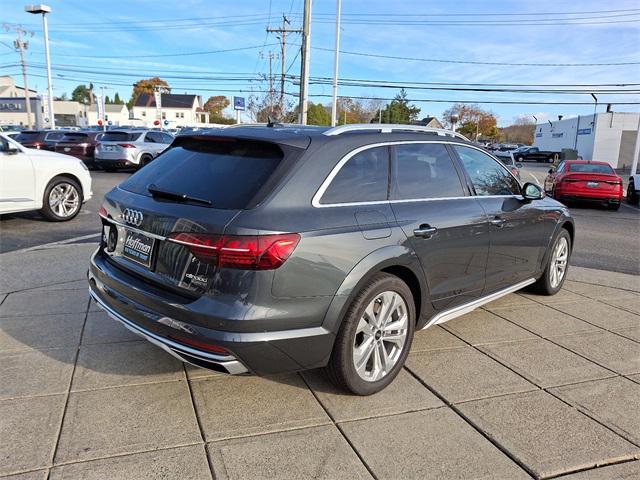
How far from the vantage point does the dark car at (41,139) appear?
19.6m

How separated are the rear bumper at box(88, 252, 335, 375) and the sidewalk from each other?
0.40 m

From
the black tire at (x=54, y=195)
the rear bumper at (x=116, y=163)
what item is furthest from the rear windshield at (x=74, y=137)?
the black tire at (x=54, y=195)

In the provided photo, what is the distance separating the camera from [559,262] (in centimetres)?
569

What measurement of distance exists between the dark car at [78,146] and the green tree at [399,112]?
216 ft

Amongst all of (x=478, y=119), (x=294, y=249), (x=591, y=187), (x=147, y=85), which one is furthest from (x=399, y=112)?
(x=294, y=249)

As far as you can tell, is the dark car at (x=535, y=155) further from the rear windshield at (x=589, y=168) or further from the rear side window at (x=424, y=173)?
the rear side window at (x=424, y=173)

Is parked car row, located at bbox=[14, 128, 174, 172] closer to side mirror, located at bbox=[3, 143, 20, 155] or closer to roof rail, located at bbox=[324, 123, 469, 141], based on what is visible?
side mirror, located at bbox=[3, 143, 20, 155]

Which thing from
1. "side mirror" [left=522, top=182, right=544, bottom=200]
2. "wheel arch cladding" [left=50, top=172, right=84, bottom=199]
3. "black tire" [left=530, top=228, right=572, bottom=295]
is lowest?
"black tire" [left=530, top=228, right=572, bottom=295]

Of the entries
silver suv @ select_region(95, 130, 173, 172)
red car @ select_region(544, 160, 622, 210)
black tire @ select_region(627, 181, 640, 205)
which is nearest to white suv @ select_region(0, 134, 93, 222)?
silver suv @ select_region(95, 130, 173, 172)

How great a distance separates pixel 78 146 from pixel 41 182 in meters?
12.8

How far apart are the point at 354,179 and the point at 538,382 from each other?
6.51 feet

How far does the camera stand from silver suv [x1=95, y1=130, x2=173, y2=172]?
19.2m

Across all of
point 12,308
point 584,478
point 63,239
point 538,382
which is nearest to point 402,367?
point 538,382

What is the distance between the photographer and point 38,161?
28.4 feet
